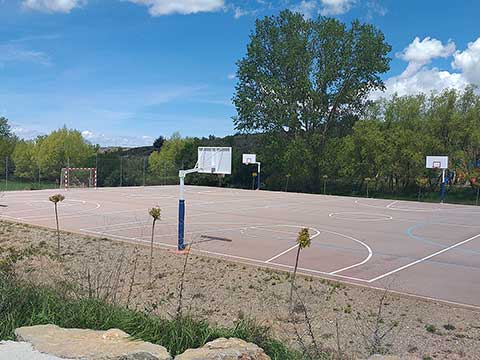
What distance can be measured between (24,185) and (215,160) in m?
24.5

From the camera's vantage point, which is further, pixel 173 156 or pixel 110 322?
pixel 173 156

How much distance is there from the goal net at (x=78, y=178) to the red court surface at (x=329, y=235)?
36.0ft

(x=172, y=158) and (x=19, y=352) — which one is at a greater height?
(x=172, y=158)

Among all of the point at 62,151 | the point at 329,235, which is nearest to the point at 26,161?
the point at 62,151

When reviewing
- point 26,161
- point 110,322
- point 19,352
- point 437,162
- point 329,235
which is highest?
point 437,162

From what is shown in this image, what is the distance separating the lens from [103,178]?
3650cm

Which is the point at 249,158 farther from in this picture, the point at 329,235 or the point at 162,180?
the point at 329,235

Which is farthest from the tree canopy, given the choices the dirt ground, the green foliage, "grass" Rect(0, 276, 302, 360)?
"grass" Rect(0, 276, 302, 360)

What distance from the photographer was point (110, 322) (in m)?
3.76

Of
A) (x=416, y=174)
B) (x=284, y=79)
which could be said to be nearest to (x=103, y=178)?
(x=284, y=79)

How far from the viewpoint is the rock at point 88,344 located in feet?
9.12

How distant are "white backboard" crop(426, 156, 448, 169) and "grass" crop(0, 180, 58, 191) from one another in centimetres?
2559

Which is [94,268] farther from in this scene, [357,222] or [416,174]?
[416,174]

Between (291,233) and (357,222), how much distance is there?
4.45 m
